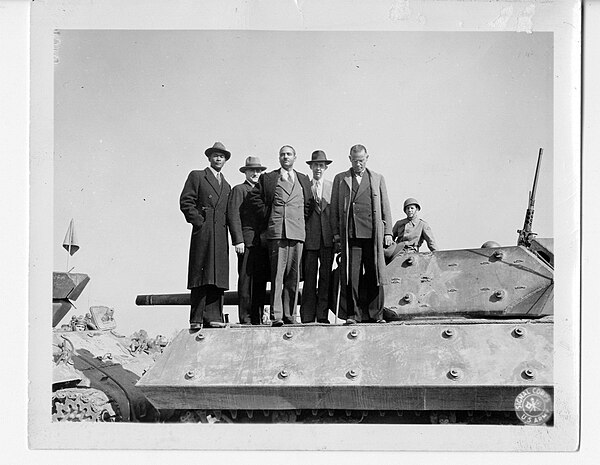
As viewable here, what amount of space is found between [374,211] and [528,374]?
121cm

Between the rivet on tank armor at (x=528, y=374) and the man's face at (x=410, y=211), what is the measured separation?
103 centimetres

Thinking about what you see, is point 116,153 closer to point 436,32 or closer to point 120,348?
point 120,348

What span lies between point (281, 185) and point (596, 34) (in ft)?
6.23

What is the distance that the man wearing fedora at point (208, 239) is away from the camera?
201 inches

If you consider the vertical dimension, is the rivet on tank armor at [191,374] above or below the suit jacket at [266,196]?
below

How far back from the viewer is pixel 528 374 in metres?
4.84

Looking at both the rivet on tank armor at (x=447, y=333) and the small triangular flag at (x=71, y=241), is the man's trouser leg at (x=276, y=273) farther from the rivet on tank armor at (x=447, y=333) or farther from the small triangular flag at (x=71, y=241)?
the small triangular flag at (x=71, y=241)

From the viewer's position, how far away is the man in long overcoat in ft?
16.8

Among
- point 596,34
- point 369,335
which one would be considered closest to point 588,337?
point 369,335

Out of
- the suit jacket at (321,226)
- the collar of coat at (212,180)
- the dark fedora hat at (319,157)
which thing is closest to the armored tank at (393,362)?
the suit jacket at (321,226)

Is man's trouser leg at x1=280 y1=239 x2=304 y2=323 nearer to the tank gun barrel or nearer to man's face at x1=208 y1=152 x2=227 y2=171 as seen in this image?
the tank gun barrel

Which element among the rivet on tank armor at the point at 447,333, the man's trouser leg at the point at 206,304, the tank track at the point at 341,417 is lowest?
the tank track at the point at 341,417

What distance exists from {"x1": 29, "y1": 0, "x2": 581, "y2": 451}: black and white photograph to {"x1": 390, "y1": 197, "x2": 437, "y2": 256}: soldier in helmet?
12mm

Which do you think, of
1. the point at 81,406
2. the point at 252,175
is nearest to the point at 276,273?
the point at 252,175
